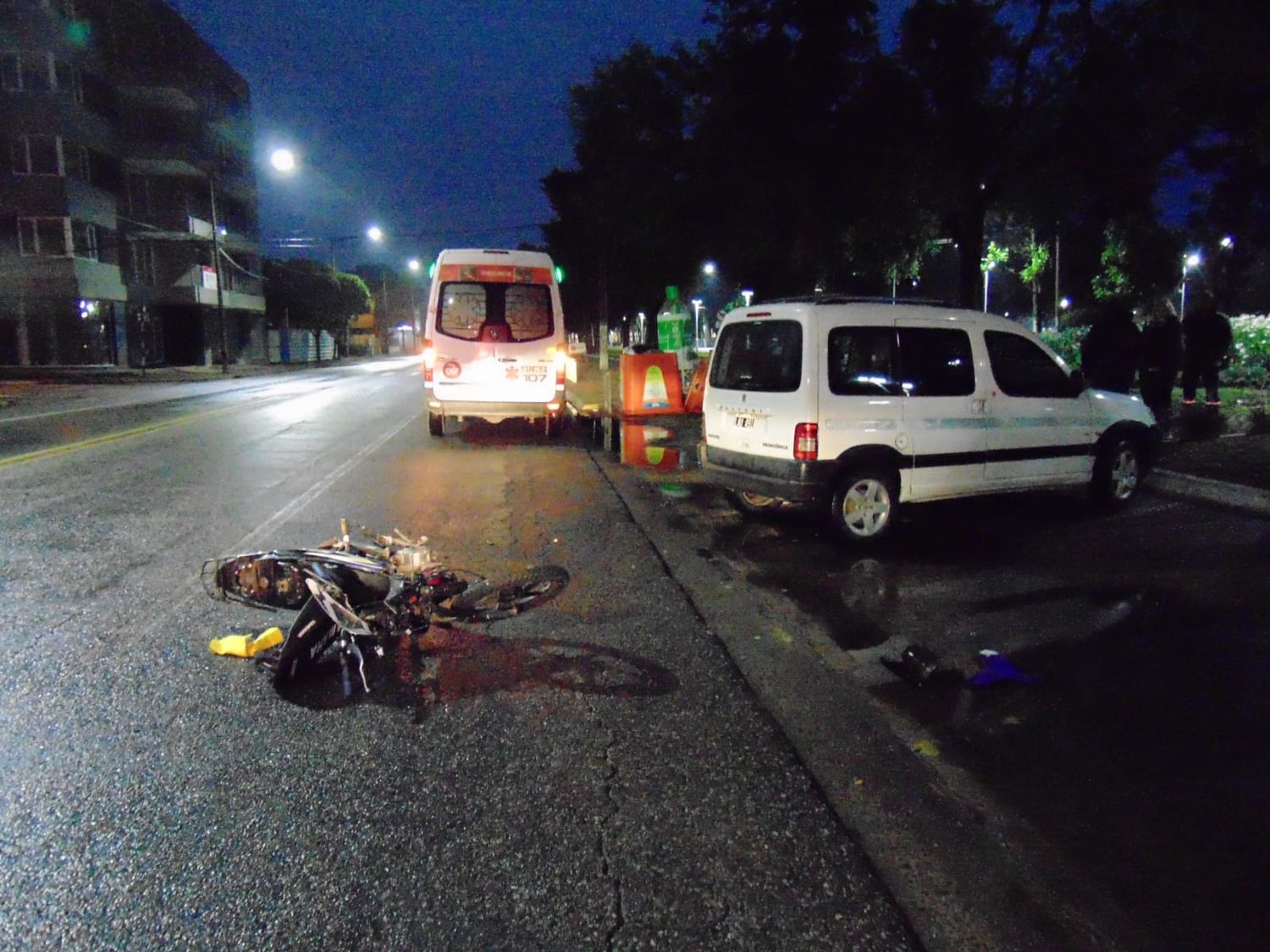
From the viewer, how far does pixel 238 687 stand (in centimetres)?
472

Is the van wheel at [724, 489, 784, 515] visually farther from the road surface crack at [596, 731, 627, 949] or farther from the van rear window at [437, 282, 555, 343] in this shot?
the van rear window at [437, 282, 555, 343]

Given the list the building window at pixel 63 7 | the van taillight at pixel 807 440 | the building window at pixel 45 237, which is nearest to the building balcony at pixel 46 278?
the building window at pixel 45 237

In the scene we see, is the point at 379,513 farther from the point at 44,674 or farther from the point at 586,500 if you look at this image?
the point at 44,674

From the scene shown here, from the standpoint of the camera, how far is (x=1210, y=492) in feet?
30.4

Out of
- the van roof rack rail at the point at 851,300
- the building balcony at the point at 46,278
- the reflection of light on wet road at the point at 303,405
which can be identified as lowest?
the reflection of light on wet road at the point at 303,405

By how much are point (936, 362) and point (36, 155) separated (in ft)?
133

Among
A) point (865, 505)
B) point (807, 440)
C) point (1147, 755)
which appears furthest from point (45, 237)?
point (1147, 755)

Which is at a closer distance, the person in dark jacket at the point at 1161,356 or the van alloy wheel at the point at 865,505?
the van alloy wheel at the point at 865,505

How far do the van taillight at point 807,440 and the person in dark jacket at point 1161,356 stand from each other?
28.0 ft

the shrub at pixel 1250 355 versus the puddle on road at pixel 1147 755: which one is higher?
the shrub at pixel 1250 355

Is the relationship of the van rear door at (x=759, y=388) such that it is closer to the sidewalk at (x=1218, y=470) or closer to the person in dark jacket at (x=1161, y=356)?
the sidewalk at (x=1218, y=470)

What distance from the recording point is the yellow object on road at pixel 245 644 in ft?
16.8

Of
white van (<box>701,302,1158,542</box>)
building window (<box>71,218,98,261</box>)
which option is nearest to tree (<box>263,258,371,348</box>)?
building window (<box>71,218,98,261</box>)

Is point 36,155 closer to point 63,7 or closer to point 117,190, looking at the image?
point 117,190
